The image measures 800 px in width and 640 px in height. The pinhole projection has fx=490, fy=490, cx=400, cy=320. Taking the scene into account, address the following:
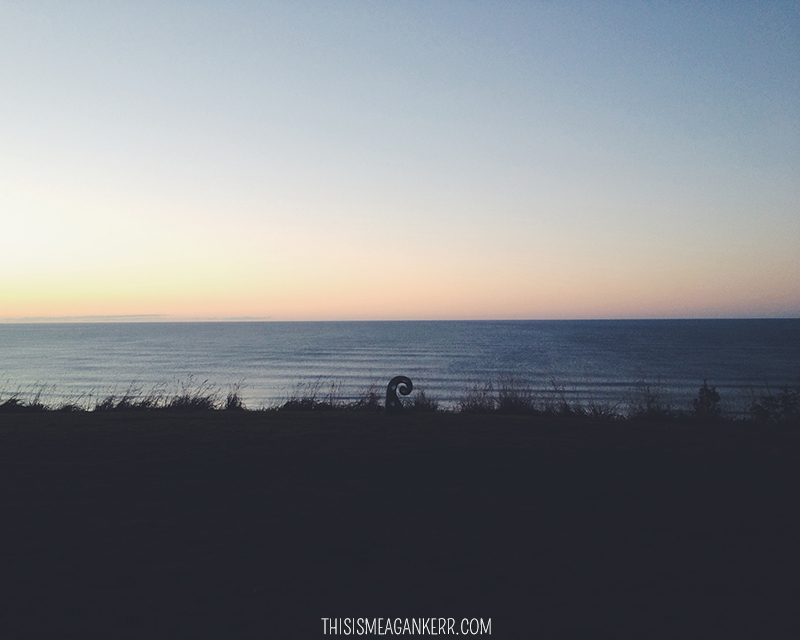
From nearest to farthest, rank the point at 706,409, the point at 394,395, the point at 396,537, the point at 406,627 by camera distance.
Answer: the point at 406,627, the point at 396,537, the point at 394,395, the point at 706,409

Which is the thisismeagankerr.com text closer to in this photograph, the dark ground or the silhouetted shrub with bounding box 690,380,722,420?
the dark ground

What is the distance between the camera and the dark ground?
3426 mm

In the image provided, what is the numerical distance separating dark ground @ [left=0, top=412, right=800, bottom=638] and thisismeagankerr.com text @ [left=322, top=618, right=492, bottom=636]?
64 mm

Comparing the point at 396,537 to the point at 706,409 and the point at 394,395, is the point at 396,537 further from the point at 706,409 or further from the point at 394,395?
the point at 706,409

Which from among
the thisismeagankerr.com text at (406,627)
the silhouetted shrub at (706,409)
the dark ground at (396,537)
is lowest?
the silhouetted shrub at (706,409)

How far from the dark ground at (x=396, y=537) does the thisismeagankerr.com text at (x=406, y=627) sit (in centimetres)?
6

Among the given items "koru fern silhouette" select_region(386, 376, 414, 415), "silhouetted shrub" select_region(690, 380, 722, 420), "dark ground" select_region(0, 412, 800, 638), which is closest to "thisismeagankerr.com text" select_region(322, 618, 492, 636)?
"dark ground" select_region(0, 412, 800, 638)

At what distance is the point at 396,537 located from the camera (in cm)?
458

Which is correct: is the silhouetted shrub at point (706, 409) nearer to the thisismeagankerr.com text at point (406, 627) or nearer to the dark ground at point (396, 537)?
the dark ground at point (396, 537)

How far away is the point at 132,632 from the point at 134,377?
43064mm

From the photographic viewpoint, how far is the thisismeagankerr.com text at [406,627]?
3322mm

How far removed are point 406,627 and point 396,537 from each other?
1.22 meters

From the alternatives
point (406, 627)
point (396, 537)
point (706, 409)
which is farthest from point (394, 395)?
point (706, 409)

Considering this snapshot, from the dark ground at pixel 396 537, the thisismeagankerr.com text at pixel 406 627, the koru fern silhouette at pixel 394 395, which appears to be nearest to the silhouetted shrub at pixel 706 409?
the dark ground at pixel 396 537
